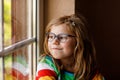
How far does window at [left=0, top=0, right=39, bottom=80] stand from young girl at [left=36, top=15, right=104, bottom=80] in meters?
0.14

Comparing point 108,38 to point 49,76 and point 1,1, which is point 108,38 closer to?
point 49,76

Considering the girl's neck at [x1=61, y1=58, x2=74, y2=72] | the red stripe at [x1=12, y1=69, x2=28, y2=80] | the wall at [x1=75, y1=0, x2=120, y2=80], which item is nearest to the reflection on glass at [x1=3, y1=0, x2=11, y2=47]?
the red stripe at [x1=12, y1=69, x2=28, y2=80]

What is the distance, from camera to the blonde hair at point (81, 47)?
4.73 feet

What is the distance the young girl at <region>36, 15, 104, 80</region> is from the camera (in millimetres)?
1421

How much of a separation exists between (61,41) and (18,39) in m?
0.25

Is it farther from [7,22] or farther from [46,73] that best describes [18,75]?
[7,22]

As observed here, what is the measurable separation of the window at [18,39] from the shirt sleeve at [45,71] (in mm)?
133

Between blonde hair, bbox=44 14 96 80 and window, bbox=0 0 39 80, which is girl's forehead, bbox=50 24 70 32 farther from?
window, bbox=0 0 39 80

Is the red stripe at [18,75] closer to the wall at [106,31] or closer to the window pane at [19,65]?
the window pane at [19,65]

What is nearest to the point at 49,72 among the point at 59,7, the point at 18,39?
the point at 18,39

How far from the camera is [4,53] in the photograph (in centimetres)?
133

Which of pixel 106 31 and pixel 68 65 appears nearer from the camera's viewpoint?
pixel 68 65

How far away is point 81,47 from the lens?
57.3 inches

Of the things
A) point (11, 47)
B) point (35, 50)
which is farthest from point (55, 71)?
point (35, 50)
